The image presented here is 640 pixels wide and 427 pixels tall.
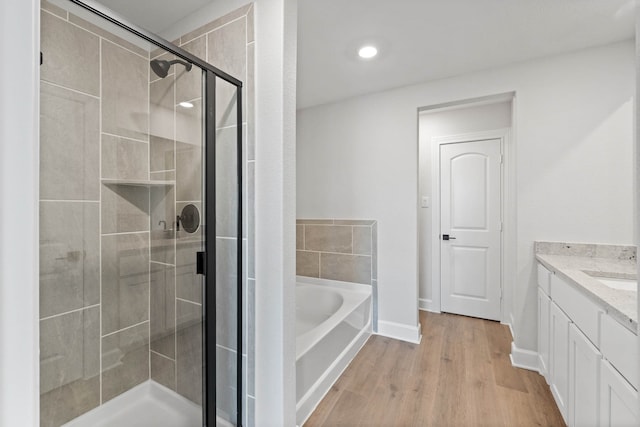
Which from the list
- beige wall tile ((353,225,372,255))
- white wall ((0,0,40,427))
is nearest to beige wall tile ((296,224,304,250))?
beige wall tile ((353,225,372,255))

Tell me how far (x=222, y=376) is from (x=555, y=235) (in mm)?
2404

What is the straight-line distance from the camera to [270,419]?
1240 millimetres

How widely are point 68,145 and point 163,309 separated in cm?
87

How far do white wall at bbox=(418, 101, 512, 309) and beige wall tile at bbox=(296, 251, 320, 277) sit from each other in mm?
1314

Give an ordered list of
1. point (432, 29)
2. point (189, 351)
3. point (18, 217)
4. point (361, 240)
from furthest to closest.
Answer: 1. point (361, 240)
2. point (432, 29)
3. point (189, 351)
4. point (18, 217)

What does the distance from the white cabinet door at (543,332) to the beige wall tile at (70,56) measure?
9.41ft

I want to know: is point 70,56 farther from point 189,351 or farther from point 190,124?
point 189,351

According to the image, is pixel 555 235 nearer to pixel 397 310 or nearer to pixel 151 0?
pixel 397 310

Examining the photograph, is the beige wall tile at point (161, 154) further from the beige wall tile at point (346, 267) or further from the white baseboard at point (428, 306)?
the white baseboard at point (428, 306)

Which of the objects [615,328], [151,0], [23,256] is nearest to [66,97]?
[151,0]

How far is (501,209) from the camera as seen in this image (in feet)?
9.80

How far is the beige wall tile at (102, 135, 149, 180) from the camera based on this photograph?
1.38m

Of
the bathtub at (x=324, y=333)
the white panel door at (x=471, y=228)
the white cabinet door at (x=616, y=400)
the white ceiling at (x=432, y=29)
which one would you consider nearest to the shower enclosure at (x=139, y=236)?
the bathtub at (x=324, y=333)

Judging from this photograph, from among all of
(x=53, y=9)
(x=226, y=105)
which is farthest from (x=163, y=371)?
(x=53, y=9)
